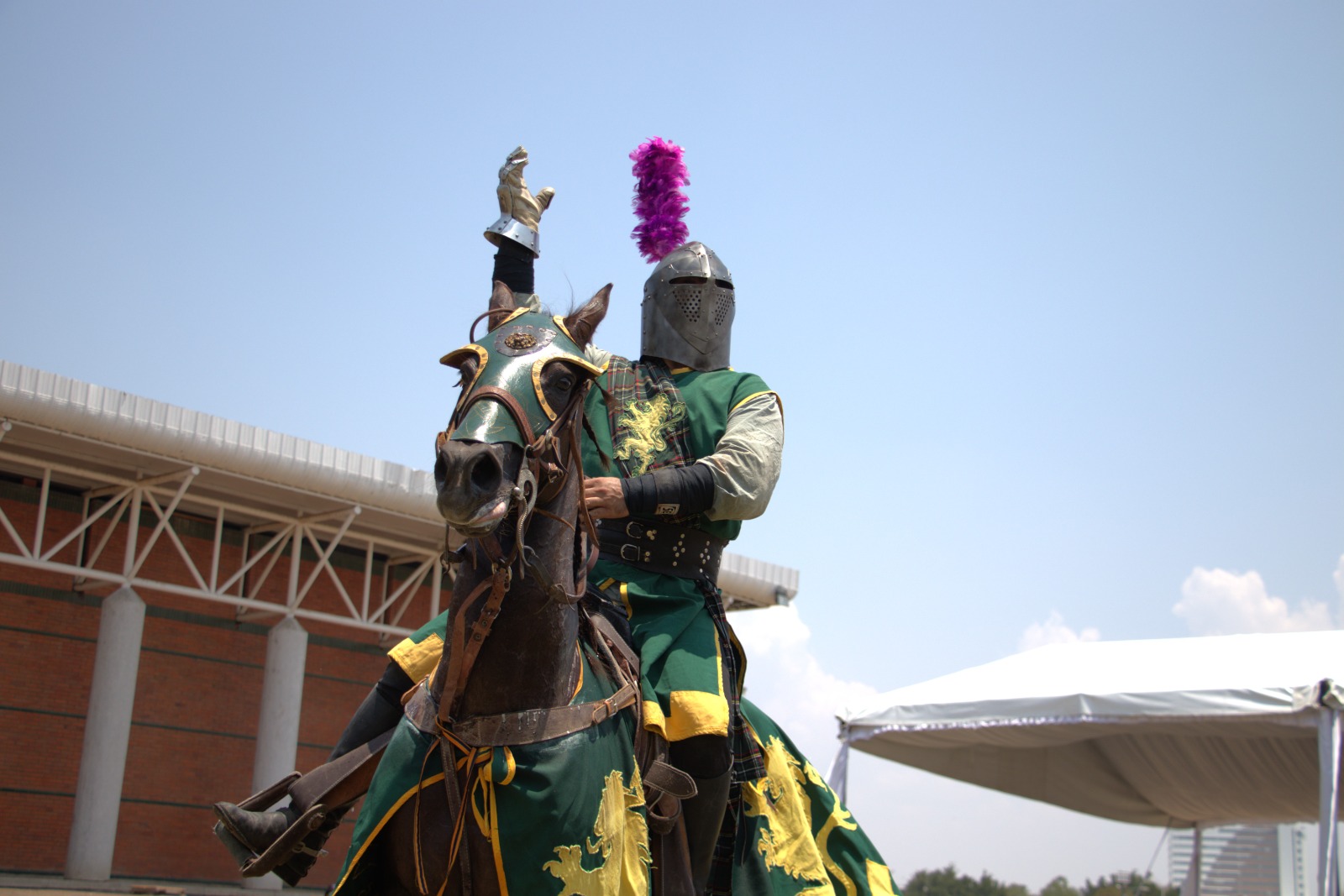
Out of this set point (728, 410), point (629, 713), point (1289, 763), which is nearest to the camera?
point (629, 713)

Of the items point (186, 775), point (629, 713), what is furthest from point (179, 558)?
point (629, 713)

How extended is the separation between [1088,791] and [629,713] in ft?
38.8

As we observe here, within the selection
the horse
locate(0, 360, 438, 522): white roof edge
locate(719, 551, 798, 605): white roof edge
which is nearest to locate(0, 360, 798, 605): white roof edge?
locate(0, 360, 438, 522): white roof edge

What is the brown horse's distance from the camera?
3.10 m

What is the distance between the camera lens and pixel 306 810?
361 cm

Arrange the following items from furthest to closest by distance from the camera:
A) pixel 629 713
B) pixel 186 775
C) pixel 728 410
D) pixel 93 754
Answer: pixel 186 775 < pixel 93 754 < pixel 728 410 < pixel 629 713

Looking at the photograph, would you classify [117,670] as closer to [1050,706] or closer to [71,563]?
[71,563]

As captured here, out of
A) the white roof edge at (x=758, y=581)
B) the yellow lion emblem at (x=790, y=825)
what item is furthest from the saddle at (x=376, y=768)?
the white roof edge at (x=758, y=581)

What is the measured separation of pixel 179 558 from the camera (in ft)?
56.1

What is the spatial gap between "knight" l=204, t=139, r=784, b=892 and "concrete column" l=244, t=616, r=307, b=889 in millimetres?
12053

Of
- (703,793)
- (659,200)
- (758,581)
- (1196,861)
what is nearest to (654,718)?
(703,793)

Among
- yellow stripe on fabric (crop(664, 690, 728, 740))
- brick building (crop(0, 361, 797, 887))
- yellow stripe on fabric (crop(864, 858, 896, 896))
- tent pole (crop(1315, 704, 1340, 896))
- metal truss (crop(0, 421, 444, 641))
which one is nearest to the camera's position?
yellow stripe on fabric (crop(664, 690, 728, 740))

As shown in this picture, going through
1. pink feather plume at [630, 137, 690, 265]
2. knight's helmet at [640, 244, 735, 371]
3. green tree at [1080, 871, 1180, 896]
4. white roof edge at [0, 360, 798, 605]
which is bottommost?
green tree at [1080, 871, 1180, 896]

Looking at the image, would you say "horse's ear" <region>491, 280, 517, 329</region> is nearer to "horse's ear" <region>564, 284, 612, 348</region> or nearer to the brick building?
"horse's ear" <region>564, 284, 612, 348</region>
